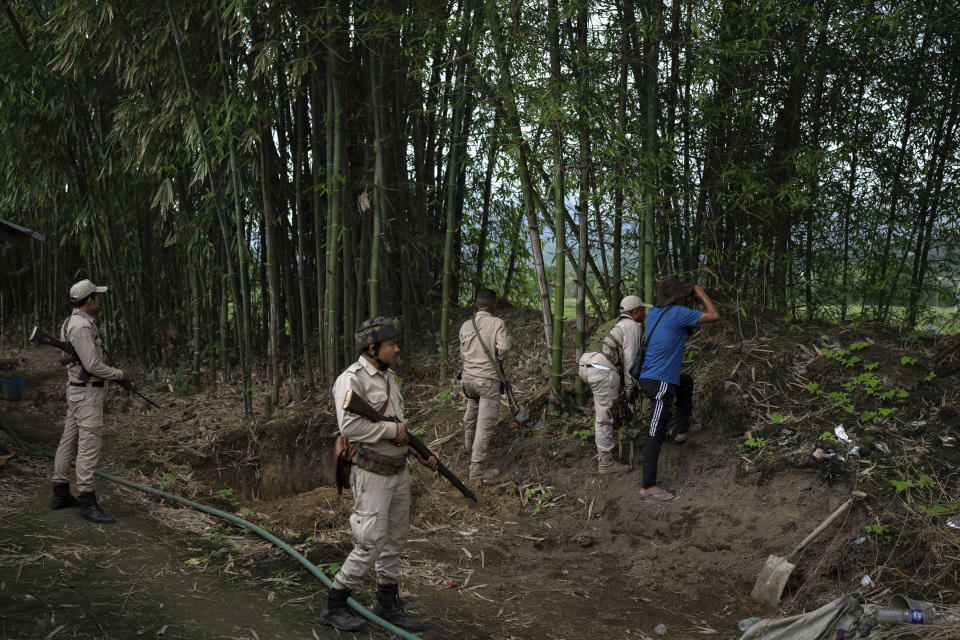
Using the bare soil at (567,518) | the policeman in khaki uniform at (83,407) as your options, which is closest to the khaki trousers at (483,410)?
the bare soil at (567,518)

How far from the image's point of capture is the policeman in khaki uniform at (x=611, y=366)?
4926 millimetres

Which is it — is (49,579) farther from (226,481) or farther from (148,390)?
(148,390)

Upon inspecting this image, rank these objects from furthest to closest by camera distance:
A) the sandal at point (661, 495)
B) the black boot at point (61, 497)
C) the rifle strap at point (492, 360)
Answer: the rifle strap at point (492, 360) → the sandal at point (661, 495) → the black boot at point (61, 497)

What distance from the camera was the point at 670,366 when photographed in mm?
4664

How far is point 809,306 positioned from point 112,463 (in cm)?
565

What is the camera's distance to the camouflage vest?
501cm

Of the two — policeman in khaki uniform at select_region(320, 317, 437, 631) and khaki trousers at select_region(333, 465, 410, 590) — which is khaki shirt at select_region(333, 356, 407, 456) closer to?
policeman in khaki uniform at select_region(320, 317, 437, 631)

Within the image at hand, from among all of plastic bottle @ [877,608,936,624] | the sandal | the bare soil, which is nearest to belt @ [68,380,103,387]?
the bare soil

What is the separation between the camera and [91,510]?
14.6ft

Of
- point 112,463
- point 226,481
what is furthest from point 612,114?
point 112,463

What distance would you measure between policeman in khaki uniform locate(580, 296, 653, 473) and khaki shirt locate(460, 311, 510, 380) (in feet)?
2.00

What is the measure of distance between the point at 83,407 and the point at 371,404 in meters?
2.33

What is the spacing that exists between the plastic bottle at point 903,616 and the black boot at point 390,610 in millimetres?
1974

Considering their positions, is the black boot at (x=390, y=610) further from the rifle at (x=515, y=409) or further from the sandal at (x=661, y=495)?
the rifle at (x=515, y=409)
